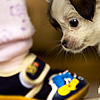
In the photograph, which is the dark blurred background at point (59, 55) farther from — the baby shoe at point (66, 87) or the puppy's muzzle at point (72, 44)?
the baby shoe at point (66, 87)

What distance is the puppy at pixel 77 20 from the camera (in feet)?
2.33

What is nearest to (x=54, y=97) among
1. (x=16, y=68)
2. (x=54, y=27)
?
(x=16, y=68)

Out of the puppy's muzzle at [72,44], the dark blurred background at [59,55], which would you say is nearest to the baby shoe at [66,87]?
the puppy's muzzle at [72,44]

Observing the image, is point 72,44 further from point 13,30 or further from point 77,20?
point 13,30

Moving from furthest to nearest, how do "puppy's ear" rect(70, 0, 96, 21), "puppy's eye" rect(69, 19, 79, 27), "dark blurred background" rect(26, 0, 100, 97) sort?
1. "dark blurred background" rect(26, 0, 100, 97)
2. "puppy's eye" rect(69, 19, 79, 27)
3. "puppy's ear" rect(70, 0, 96, 21)

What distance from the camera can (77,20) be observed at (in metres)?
0.79

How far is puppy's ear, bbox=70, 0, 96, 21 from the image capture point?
0.68 meters

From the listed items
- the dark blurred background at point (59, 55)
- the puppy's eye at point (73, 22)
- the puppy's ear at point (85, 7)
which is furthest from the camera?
the dark blurred background at point (59, 55)

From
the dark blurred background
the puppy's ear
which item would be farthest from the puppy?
the dark blurred background

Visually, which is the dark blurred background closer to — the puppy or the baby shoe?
the puppy

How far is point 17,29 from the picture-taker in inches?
29.3

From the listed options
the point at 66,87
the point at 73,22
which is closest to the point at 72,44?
the point at 73,22

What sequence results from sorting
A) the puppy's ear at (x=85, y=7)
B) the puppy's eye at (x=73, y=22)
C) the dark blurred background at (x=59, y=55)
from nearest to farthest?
the puppy's ear at (x=85, y=7) < the puppy's eye at (x=73, y=22) < the dark blurred background at (x=59, y=55)

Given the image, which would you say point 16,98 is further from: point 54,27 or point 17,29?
point 54,27
